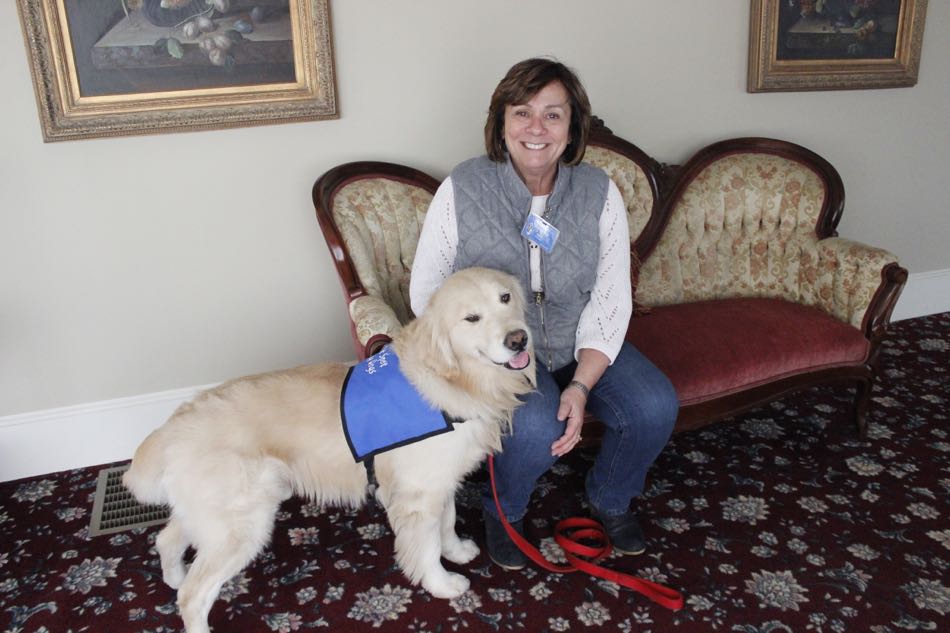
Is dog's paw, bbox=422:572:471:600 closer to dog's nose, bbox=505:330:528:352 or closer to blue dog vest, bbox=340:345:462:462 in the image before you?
blue dog vest, bbox=340:345:462:462

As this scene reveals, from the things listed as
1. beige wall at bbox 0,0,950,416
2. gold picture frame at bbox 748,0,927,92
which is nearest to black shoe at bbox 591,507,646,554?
beige wall at bbox 0,0,950,416

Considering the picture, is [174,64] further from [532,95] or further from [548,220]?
[548,220]

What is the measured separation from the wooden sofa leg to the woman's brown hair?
1548 millimetres

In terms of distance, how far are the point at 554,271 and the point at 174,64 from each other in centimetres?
162

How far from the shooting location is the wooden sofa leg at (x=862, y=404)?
2.71 meters

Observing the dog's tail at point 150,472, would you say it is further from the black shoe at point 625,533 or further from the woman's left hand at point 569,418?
the black shoe at point 625,533

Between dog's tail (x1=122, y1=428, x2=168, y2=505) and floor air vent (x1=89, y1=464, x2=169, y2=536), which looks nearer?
dog's tail (x1=122, y1=428, x2=168, y2=505)

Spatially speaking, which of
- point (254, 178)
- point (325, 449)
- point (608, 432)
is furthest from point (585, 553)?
point (254, 178)

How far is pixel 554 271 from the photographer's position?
2061 mm

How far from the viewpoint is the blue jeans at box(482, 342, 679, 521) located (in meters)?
1.96

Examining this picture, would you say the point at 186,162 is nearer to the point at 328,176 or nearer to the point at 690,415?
the point at 328,176

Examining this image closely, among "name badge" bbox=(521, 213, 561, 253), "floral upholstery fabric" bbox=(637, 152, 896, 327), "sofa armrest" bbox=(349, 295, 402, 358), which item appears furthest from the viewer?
"floral upholstery fabric" bbox=(637, 152, 896, 327)

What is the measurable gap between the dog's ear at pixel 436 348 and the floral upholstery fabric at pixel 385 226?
0.83 metres

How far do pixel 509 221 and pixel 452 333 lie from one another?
0.47 m
